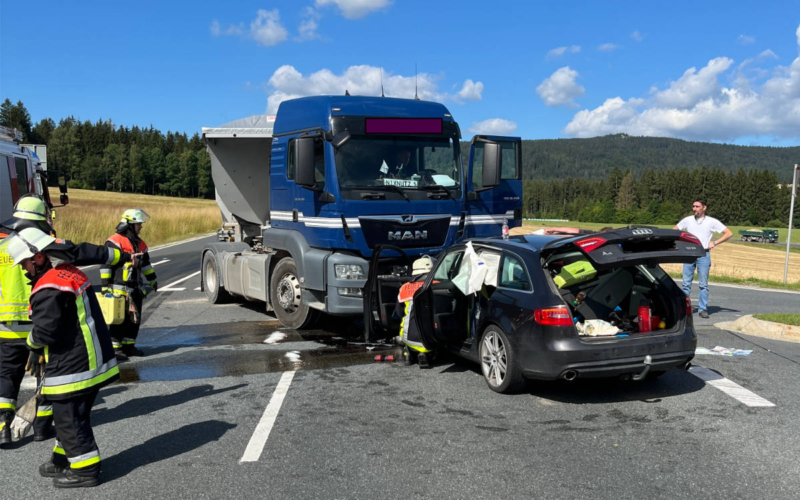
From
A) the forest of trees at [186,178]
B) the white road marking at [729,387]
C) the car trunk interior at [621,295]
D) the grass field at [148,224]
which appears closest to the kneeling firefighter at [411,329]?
the car trunk interior at [621,295]

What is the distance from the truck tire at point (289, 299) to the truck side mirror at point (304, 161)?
133 centimetres

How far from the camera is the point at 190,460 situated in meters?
4.86

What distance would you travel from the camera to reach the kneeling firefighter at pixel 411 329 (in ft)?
24.8

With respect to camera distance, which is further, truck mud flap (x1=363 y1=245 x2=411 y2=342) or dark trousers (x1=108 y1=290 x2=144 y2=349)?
truck mud flap (x1=363 y1=245 x2=411 y2=342)

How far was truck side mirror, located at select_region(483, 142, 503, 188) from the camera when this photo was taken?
31.6 ft

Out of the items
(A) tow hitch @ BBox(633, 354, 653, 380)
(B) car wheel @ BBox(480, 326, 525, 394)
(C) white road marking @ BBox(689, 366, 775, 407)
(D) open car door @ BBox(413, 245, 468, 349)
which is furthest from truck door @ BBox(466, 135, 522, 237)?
(A) tow hitch @ BBox(633, 354, 653, 380)

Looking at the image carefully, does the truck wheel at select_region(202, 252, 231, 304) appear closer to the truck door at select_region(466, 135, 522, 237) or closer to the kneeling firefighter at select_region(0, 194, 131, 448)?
the truck door at select_region(466, 135, 522, 237)

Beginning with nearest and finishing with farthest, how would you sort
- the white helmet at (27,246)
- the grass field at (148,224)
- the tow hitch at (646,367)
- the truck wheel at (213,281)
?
the white helmet at (27,246) → the tow hitch at (646,367) → the truck wheel at (213,281) → the grass field at (148,224)

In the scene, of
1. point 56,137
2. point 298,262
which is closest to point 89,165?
point 56,137

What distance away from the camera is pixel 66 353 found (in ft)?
14.5

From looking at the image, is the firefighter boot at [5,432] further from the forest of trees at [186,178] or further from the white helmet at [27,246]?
the forest of trees at [186,178]

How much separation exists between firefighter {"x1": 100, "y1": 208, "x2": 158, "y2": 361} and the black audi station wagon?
3503mm

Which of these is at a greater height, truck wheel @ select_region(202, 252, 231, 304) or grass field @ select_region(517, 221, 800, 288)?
truck wheel @ select_region(202, 252, 231, 304)

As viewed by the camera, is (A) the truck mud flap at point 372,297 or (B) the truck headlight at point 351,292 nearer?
(A) the truck mud flap at point 372,297
